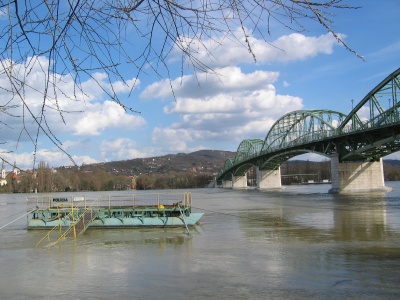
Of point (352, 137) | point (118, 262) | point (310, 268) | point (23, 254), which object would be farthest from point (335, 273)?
point (352, 137)

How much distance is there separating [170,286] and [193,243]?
826 cm

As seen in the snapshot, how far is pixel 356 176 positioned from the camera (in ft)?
248

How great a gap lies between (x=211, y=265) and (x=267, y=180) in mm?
109342

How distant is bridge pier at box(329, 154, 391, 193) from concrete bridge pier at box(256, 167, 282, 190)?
43.0m

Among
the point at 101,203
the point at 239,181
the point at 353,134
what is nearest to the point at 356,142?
the point at 353,134

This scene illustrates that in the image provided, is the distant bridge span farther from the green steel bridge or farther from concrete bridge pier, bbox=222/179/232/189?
concrete bridge pier, bbox=222/179/232/189

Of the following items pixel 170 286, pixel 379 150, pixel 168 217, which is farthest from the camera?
pixel 379 150

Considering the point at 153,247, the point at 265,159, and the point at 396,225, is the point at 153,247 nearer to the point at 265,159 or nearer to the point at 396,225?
the point at 396,225

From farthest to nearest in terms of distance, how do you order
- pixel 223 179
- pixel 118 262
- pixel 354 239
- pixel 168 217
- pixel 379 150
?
pixel 223 179
pixel 379 150
pixel 168 217
pixel 354 239
pixel 118 262

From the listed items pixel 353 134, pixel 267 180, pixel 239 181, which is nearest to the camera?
pixel 353 134

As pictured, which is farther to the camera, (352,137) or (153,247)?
(352,137)

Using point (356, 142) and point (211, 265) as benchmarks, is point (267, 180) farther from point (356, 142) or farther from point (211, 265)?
point (211, 265)

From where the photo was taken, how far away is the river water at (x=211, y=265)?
34.1 feet

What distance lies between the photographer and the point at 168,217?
26.3 m
